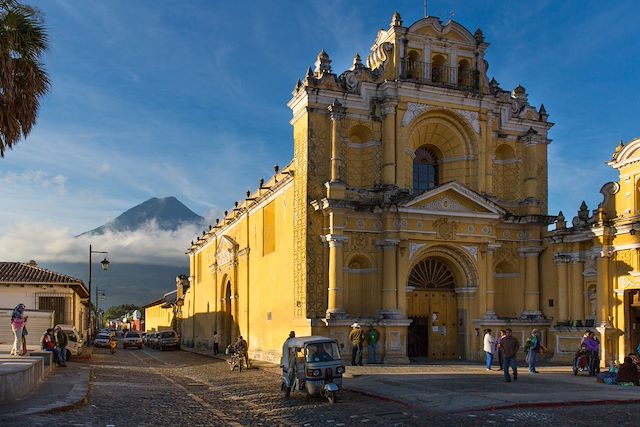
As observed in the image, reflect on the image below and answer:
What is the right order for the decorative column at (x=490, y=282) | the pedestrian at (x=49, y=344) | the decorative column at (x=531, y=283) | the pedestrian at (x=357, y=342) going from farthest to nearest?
1. the decorative column at (x=531, y=283)
2. the decorative column at (x=490, y=282)
3. the pedestrian at (x=49, y=344)
4. the pedestrian at (x=357, y=342)

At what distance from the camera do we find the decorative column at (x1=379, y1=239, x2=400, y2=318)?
89.1 feet

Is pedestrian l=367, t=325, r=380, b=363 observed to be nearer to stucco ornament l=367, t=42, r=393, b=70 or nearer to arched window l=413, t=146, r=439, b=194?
arched window l=413, t=146, r=439, b=194

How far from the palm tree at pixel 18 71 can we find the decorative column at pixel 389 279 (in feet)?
45.5

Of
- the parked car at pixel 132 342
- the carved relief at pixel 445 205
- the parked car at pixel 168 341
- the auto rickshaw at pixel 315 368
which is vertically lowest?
the parked car at pixel 132 342

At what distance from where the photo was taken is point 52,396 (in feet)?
54.8

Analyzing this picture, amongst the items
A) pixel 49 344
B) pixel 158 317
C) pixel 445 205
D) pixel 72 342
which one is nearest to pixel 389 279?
pixel 445 205

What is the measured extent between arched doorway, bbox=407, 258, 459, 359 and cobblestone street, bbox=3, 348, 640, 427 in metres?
8.73

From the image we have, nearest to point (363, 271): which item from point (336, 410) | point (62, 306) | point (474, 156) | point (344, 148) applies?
point (344, 148)

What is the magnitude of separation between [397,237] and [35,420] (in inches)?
655

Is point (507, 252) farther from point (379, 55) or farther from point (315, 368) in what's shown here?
point (315, 368)

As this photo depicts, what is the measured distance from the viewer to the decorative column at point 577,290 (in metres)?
27.8

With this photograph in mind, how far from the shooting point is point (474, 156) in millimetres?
29703

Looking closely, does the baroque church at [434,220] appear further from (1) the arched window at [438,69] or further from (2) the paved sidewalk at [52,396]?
(2) the paved sidewalk at [52,396]

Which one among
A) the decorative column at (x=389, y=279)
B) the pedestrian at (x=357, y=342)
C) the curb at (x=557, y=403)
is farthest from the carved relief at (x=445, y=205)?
the curb at (x=557, y=403)
